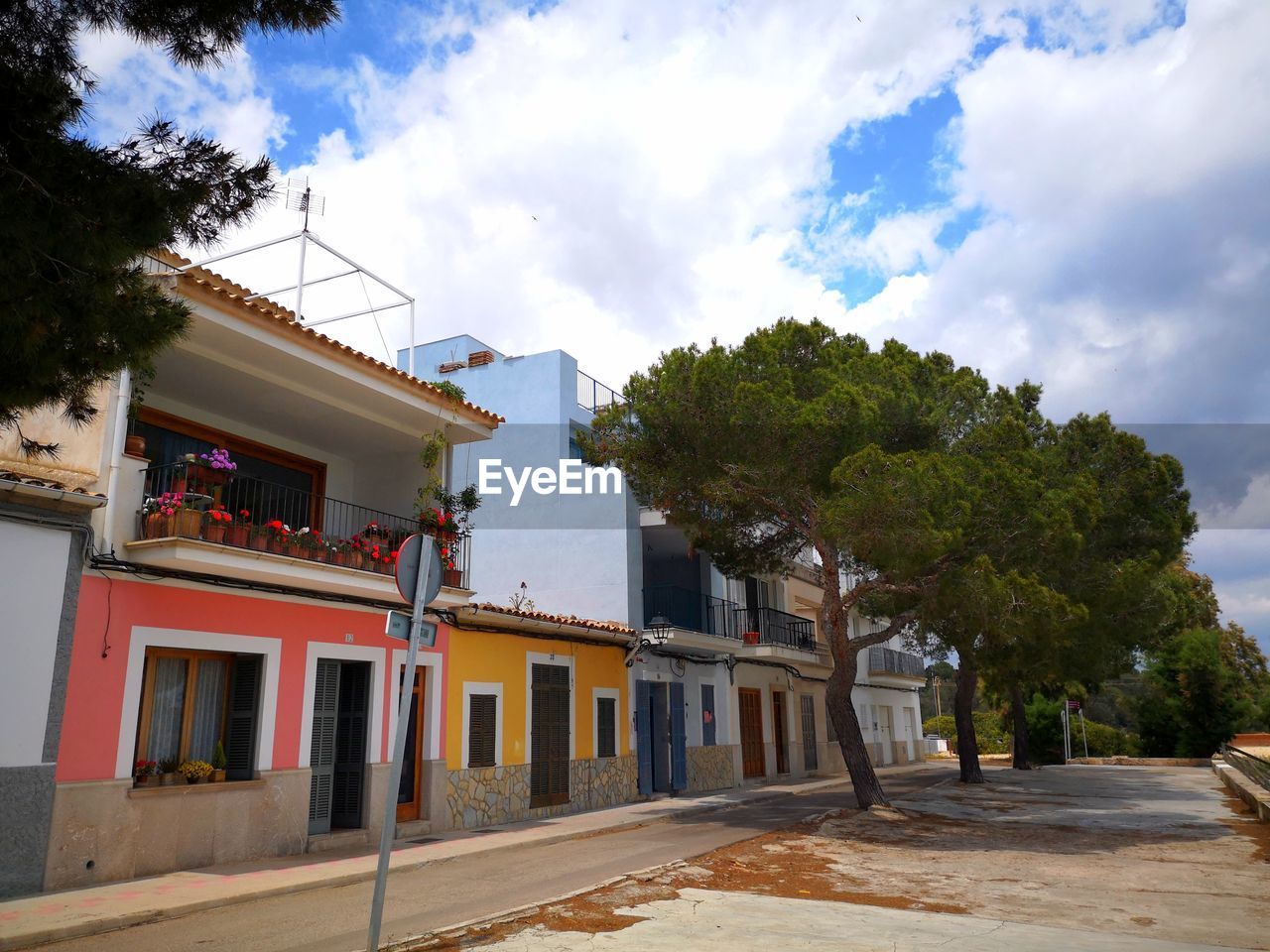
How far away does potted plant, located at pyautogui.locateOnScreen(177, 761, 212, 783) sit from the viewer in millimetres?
10477

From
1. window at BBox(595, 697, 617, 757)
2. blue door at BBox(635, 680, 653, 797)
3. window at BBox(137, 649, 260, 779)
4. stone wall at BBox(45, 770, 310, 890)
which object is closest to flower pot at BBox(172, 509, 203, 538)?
window at BBox(137, 649, 260, 779)

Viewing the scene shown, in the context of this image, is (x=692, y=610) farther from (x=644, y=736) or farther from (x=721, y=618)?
(x=644, y=736)

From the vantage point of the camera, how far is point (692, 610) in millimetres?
22547

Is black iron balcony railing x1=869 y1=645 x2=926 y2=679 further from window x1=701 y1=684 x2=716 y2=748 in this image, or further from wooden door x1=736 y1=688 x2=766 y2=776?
window x1=701 y1=684 x2=716 y2=748

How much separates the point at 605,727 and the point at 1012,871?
937 centimetres

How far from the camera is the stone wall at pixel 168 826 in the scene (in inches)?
356

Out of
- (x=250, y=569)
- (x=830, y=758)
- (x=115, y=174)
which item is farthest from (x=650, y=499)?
(x=830, y=758)

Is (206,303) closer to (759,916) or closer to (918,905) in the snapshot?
(759,916)

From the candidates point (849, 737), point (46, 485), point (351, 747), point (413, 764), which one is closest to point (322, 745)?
point (351, 747)

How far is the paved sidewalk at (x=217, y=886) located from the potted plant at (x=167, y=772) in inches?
41.4

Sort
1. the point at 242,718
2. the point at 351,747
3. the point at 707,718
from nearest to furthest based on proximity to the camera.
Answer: the point at 242,718 < the point at 351,747 < the point at 707,718

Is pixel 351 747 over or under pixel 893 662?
under

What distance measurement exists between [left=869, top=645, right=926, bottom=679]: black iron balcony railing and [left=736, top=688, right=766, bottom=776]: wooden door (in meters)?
8.96

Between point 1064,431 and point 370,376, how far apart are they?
13.9 m
